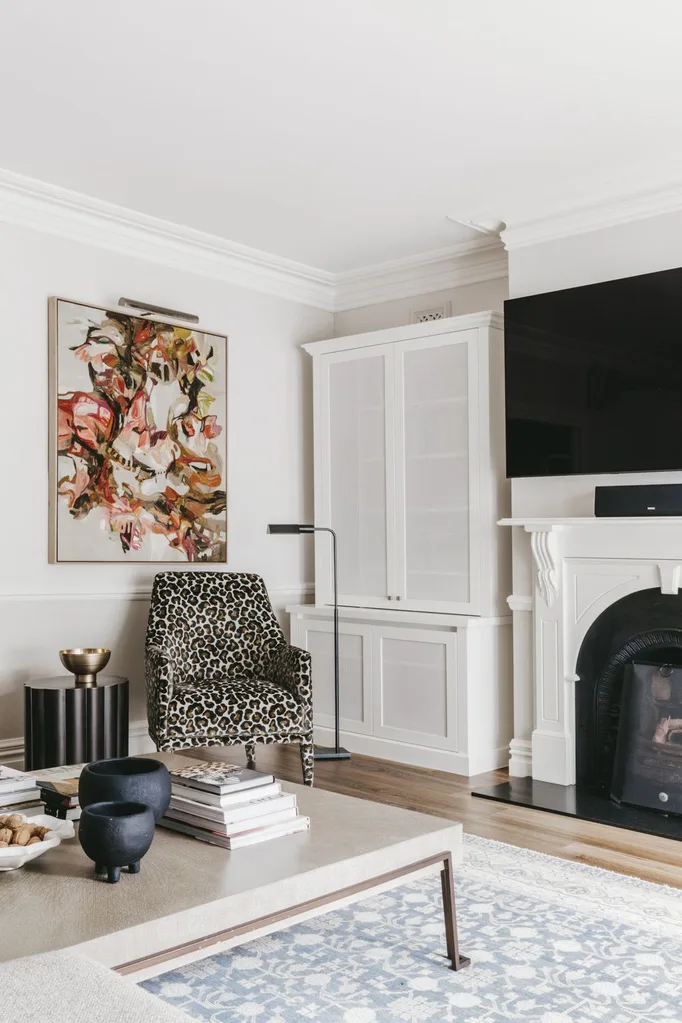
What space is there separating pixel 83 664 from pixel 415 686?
1596 mm

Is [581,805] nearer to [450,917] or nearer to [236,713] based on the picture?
[236,713]

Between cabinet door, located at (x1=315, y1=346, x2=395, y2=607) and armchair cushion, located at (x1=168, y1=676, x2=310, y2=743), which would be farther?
cabinet door, located at (x1=315, y1=346, x2=395, y2=607)

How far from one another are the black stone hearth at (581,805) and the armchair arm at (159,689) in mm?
1356

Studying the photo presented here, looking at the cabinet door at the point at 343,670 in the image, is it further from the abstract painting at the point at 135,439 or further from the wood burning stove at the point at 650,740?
the wood burning stove at the point at 650,740

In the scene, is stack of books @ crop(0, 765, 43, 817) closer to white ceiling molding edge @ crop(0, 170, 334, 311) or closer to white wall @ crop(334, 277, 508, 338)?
white ceiling molding edge @ crop(0, 170, 334, 311)

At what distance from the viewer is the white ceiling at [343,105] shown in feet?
9.21

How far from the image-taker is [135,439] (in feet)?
14.9

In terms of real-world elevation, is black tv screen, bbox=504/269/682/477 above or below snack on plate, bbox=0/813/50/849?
above

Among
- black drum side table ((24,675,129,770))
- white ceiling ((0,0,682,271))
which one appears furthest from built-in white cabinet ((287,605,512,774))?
white ceiling ((0,0,682,271))

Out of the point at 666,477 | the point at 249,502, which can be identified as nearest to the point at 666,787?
the point at 666,477

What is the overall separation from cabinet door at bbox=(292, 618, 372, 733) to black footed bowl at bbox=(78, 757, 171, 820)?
9.12 feet

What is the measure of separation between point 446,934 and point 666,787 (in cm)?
167

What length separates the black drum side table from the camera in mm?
3723

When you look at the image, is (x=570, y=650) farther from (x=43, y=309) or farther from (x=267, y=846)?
(x=43, y=309)
